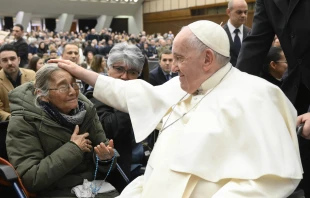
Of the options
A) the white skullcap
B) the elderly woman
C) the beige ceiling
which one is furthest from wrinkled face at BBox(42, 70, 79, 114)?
the beige ceiling

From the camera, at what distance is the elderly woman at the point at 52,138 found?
203 cm

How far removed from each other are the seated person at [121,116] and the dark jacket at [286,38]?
34.8 inches

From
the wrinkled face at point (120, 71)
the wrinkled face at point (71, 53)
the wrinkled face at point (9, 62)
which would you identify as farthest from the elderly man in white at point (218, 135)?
the wrinkled face at point (71, 53)

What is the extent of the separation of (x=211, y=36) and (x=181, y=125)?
416 mm

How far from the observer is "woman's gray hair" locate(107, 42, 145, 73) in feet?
9.23

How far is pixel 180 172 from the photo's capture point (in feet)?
4.89

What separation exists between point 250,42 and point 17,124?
142 centimetres

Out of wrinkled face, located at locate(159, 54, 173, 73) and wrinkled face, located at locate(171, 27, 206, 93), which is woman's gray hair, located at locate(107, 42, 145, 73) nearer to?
wrinkled face, located at locate(171, 27, 206, 93)

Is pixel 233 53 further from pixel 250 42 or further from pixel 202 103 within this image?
pixel 202 103

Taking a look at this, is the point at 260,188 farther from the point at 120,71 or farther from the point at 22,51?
the point at 22,51

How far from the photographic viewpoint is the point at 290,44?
2.05 metres

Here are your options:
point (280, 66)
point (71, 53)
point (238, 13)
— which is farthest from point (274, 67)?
point (71, 53)

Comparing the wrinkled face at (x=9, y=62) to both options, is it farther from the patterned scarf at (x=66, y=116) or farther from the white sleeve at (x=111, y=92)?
the white sleeve at (x=111, y=92)

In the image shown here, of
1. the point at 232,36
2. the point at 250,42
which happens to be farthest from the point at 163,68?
the point at 250,42
